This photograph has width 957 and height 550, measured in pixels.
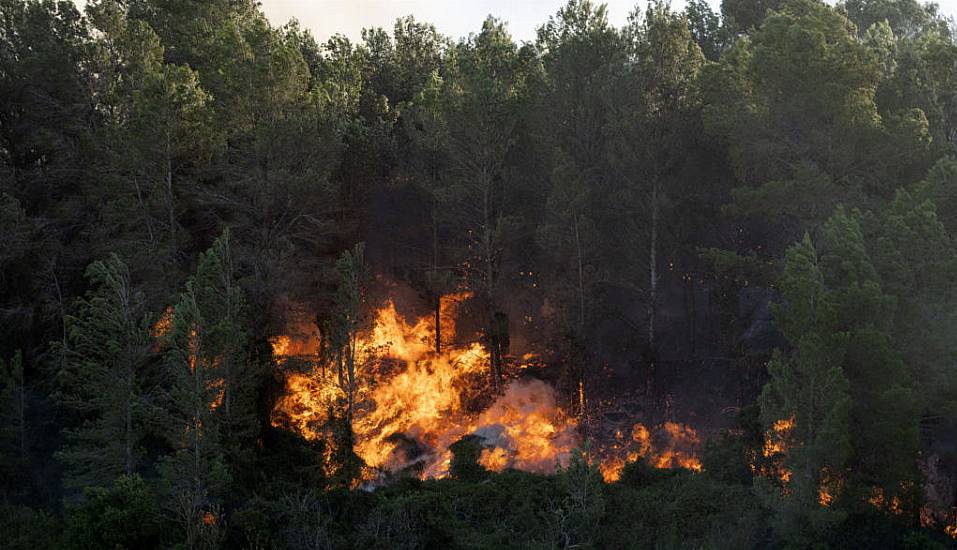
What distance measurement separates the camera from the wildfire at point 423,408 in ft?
102

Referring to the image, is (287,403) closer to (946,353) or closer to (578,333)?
(578,333)

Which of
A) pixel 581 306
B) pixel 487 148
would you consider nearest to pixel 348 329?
pixel 581 306

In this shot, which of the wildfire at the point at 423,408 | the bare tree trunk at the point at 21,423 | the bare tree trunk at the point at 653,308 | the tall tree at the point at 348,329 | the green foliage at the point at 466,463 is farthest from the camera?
the bare tree trunk at the point at 653,308

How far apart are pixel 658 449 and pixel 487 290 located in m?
9.88

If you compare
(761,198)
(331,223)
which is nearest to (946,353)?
(761,198)

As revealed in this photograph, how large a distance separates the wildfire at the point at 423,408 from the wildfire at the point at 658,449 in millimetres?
1787

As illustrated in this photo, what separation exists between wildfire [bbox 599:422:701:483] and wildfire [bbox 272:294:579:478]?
179cm

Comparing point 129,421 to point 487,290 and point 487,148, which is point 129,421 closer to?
point 487,290

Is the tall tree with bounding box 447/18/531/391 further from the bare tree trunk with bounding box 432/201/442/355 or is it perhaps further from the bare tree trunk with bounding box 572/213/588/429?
the bare tree trunk with bounding box 572/213/588/429

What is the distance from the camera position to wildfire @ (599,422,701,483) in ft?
108

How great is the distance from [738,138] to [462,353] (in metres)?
15.1

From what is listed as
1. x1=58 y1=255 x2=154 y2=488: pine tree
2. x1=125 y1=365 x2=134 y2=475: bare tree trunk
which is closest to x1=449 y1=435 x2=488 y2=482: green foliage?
x1=58 y1=255 x2=154 y2=488: pine tree

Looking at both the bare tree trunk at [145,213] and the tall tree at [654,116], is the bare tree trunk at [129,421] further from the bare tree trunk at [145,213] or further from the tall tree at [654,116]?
the tall tree at [654,116]

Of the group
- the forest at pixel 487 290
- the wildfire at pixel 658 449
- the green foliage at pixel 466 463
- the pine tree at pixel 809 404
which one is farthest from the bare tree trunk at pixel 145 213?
the pine tree at pixel 809 404
